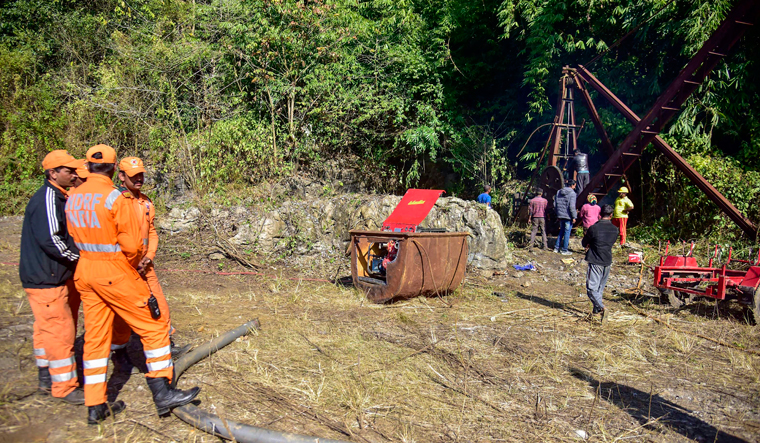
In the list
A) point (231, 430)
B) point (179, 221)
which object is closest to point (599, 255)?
point (231, 430)

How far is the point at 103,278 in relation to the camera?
3117 millimetres

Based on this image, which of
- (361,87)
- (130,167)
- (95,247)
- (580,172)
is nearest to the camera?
(95,247)

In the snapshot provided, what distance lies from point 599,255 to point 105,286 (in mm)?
5593

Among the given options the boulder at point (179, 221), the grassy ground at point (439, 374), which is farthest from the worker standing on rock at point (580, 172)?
the boulder at point (179, 221)

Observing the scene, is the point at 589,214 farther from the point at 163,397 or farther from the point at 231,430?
the point at 163,397

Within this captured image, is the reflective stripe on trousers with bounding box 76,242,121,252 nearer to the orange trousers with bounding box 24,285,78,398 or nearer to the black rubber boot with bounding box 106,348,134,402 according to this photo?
the orange trousers with bounding box 24,285,78,398

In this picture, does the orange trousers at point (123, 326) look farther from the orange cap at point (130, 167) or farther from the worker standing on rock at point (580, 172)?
the worker standing on rock at point (580, 172)

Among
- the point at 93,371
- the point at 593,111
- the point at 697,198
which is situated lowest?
the point at 93,371

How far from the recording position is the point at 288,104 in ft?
39.8

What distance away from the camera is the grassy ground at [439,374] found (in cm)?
338

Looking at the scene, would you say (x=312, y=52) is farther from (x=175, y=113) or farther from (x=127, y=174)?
(x=127, y=174)

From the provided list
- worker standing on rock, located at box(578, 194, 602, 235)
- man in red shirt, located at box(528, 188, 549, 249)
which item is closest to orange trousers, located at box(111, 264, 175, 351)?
man in red shirt, located at box(528, 188, 549, 249)

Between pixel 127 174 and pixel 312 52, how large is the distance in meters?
8.91

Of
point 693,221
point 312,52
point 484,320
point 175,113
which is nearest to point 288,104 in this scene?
point 312,52
